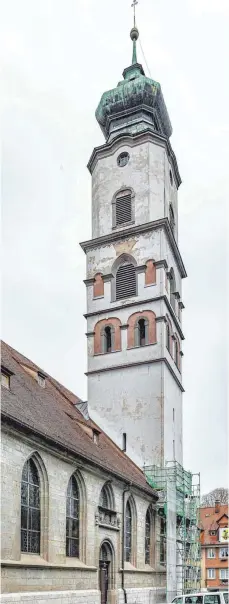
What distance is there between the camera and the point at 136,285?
32.1 metres

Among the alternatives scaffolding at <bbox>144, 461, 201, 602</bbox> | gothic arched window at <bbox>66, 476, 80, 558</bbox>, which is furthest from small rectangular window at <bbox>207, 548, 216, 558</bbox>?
gothic arched window at <bbox>66, 476, 80, 558</bbox>

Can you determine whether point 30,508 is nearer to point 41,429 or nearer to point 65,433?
point 41,429

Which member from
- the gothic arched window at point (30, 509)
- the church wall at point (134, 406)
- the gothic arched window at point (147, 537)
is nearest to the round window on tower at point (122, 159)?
the church wall at point (134, 406)

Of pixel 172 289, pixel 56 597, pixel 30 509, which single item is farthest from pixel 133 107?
pixel 56 597

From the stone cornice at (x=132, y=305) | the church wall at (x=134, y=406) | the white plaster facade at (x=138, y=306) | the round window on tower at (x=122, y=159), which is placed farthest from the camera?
the round window on tower at (x=122, y=159)

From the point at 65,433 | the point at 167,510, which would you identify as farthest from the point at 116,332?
the point at 65,433

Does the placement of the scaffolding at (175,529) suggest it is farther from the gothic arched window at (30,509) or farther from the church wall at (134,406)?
the gothic arched window at (30,509)

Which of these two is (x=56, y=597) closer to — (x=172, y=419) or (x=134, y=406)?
(x=134, y=406)

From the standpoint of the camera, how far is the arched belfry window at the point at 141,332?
1228 inches

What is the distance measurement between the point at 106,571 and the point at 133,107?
25.5 m

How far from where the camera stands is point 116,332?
3191 cm

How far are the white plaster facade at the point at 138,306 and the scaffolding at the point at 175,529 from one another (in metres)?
0.95

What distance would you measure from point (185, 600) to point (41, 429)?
8948 mm

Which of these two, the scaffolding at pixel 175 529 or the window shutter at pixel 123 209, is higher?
the window shutter at pixel 123 209
